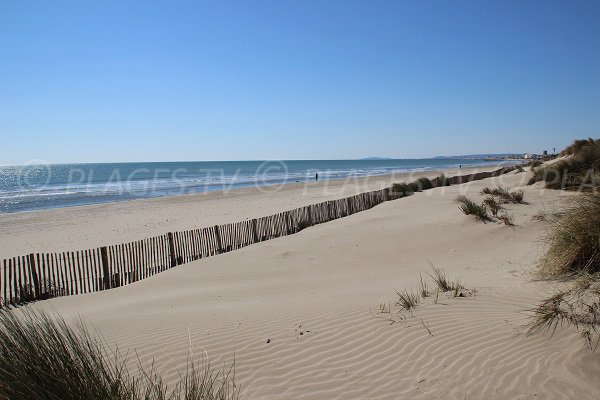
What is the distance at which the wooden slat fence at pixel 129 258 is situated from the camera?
8922 mm

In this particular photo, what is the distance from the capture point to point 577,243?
5.73 meters

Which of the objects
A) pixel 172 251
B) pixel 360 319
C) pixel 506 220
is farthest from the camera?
pixel 172 251

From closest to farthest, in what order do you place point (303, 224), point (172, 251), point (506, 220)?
point (506, 220), point (172, 251), point (303, 224)

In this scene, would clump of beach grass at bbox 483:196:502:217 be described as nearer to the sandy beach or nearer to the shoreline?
the sandy beach

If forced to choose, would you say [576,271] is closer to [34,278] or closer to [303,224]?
[34,278]

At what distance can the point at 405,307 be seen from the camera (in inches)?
210

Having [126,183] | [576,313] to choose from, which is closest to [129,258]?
[576,313]

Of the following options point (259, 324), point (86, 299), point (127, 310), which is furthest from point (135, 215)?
point (259, 324)

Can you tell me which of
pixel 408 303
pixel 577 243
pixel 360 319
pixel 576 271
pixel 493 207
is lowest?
pixel 360 319

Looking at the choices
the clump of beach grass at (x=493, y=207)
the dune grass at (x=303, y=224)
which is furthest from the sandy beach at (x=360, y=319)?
the dune grass at (x=303, y=224)

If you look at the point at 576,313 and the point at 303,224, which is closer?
the point at 576,313

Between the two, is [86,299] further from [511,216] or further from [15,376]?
[511,216]

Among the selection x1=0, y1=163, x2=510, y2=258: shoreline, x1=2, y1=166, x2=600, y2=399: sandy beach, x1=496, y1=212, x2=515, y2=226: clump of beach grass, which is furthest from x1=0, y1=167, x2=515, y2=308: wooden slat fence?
x1=496, y1=212, x2=515, y2=226: clump of beach grass

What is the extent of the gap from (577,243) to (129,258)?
9404 mm
